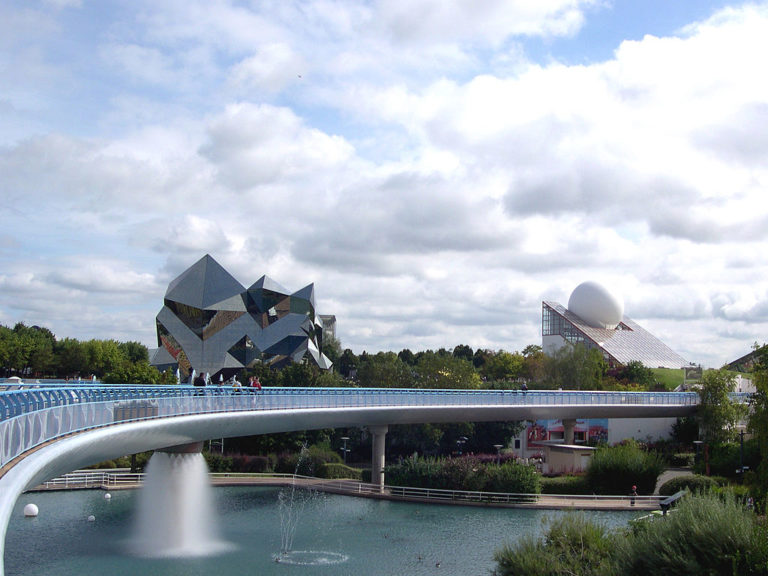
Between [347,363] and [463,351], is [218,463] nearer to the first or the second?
[347,363]

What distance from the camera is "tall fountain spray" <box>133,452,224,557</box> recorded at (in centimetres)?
3028

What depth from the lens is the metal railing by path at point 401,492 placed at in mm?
41416

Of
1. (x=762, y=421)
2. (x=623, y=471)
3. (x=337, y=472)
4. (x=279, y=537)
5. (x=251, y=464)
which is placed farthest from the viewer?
(x=251, y=464)

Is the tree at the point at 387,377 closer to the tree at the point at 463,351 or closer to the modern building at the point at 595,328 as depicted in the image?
the modern building at the point at 595,328

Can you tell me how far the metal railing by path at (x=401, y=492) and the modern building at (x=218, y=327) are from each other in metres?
31.7

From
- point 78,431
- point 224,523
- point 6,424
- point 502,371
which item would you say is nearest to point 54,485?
point 224,523

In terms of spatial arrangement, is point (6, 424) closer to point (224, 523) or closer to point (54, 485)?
point (224, 523)

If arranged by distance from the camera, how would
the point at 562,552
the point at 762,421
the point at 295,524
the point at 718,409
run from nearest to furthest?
1. the point at 562,552
2. the point at 762,421
3. the point at 295,524
4. the point at 718,409

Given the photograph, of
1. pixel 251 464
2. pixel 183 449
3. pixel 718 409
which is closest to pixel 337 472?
pixel 251 464

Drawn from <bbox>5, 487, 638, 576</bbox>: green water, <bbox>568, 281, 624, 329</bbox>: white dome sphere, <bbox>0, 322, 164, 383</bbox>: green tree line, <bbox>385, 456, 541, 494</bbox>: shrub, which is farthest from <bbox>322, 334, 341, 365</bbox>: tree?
<bbox>5, 487, 638, 576</bbox>: green water

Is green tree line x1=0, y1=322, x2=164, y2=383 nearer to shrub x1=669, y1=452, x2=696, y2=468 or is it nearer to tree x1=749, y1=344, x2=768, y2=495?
shrub x1=669, y1=452, x2=696, y2=468

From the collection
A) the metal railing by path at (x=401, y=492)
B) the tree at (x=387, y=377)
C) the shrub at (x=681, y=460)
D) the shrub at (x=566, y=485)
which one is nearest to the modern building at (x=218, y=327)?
the tree at (x=387, y=377)

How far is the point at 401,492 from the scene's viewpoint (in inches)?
1779

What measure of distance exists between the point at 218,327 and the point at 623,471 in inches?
1892
